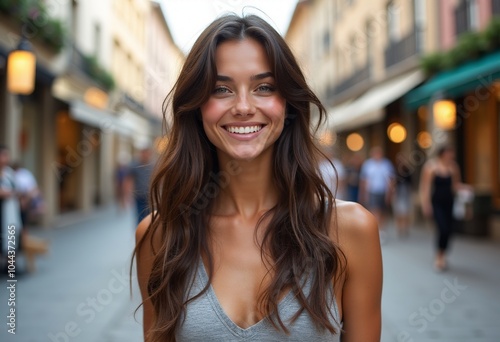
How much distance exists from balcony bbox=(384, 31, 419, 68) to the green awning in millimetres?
3448

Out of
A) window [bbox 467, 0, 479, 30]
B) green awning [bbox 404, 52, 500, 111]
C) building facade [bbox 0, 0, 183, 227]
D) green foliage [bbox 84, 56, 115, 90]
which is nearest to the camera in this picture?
green awning [bbox 404, 52, 500, 111]

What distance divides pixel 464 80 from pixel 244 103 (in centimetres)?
977

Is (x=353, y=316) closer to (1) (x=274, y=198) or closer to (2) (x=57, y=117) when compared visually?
(1) (x=274, y=198)

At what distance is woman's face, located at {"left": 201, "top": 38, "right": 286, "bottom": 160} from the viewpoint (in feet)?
5.57

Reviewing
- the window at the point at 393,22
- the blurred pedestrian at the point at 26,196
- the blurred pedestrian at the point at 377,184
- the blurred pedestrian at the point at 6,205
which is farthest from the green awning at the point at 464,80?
the blurred pedestrian at the point at 26,196

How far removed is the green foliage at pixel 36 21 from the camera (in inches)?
433

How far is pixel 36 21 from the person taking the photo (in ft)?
40.9

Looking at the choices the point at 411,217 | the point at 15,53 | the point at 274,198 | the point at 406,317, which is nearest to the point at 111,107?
the point at 411,217

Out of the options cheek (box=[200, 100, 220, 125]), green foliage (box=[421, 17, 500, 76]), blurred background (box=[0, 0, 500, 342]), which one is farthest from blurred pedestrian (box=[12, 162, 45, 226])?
green foliage (box=[421, 17, 500, 76])

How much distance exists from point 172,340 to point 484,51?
11.4 metres

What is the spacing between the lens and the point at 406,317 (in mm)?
5547

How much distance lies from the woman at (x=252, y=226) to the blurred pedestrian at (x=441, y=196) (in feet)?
21.8

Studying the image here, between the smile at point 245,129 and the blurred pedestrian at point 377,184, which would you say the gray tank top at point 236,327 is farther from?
the blurred pedestrian at point 377,184

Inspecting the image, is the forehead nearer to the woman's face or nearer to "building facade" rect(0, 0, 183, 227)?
the woman's face
